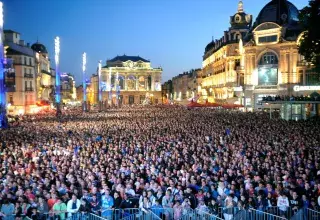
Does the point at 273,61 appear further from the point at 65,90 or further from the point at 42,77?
the point at 65,90

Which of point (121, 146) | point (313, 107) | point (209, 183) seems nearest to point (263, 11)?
point (313, 107)

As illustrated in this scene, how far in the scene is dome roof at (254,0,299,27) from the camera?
63.5 meters

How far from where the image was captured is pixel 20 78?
66.2 m

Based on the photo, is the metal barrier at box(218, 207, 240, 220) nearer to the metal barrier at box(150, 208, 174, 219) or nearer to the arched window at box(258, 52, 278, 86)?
the metal barrier at box(150, 208, 174, 219)

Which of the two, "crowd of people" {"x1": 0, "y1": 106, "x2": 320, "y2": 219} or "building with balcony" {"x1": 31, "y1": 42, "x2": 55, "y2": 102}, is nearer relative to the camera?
"crowd of people" {"x1": 0, "y1": 106, "x2": 320, "y2": 219}

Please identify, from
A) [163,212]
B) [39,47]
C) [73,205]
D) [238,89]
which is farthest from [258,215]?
[39,47]

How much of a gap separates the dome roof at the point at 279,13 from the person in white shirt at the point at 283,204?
56753 mm

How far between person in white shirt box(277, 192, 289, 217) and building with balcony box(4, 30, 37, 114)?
195 ft

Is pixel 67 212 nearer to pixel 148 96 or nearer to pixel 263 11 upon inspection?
pixel 263 11

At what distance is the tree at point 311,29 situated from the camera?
33.4 metres

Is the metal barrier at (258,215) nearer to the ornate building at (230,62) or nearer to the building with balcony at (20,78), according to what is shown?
the building with balcony at (20,78)

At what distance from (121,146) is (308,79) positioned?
46.9 meters

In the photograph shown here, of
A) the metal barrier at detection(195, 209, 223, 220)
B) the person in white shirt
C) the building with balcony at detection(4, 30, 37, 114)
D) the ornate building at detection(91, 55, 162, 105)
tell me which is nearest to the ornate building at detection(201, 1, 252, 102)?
the building with balcony at detection(4, 30, 37, 114)

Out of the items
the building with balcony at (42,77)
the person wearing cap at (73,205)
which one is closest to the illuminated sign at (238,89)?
the building with balcony at (42,77)
